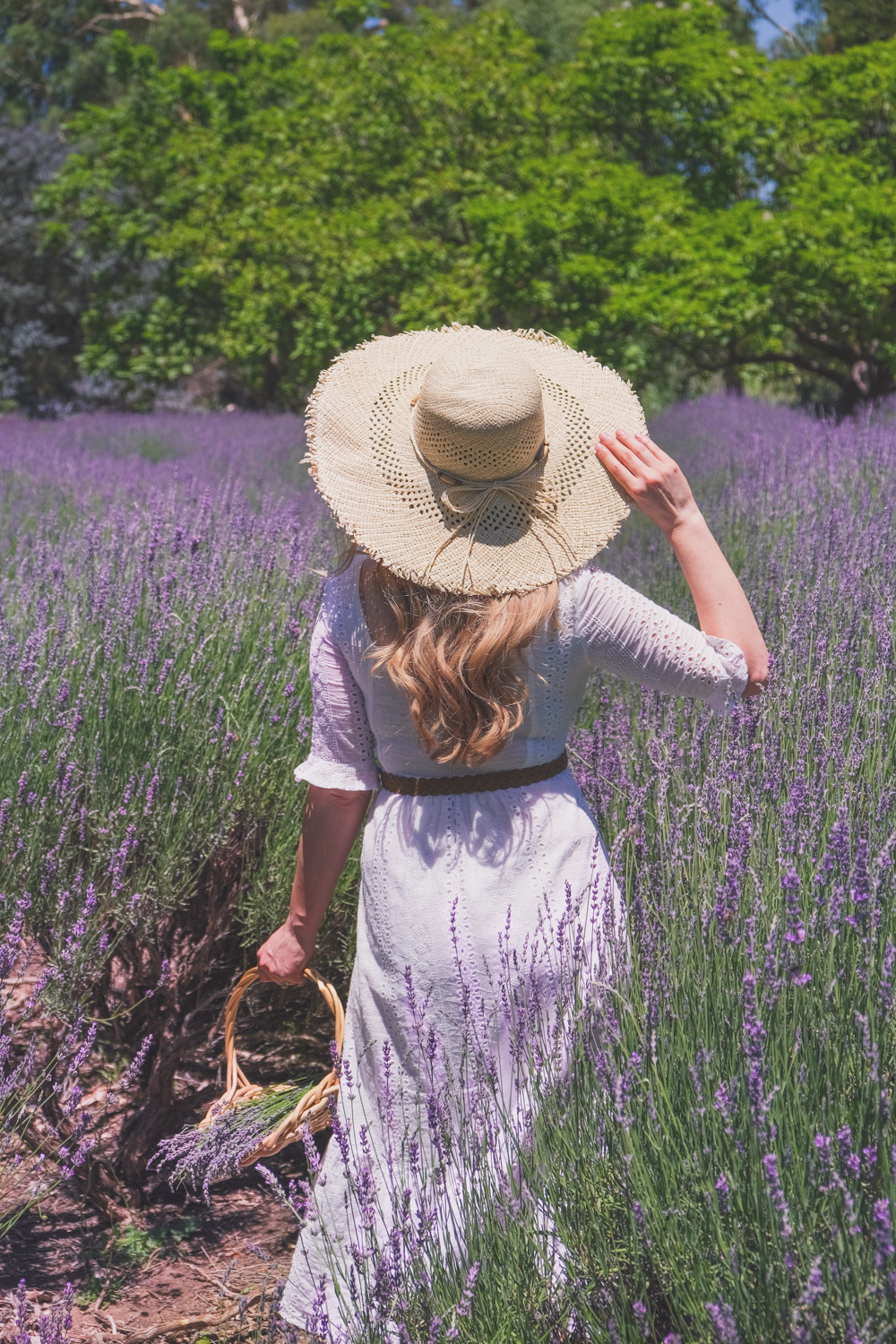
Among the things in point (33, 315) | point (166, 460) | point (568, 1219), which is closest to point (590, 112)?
point (166, 460)

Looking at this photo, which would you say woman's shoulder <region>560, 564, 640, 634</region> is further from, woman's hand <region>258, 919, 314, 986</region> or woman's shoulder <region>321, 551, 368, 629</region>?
woman's hand <region>258, 919, 314, 986</region>

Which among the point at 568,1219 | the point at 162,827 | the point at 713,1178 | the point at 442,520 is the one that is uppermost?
the point at 442,520

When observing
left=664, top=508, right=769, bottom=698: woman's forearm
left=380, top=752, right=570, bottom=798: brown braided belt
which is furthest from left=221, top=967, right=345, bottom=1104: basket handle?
left=664, top=508, right=769, bottom=698: woman's forearm

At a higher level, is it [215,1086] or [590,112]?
[590,112]

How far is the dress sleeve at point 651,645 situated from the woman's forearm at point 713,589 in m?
0.03

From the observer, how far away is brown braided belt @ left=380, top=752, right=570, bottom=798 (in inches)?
70.3

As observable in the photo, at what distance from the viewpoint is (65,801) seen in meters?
2.48

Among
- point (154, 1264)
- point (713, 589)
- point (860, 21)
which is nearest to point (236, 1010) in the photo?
point (154, 1264)

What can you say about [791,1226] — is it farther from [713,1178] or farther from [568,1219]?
[568,1219]

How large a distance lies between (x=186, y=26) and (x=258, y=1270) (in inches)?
960

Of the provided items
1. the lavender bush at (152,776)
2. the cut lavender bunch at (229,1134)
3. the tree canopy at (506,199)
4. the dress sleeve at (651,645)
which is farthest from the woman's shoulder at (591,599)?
the tree canopy at (506,199)

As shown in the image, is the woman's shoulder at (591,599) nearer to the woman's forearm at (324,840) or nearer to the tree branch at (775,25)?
the woman's forearm at (324,840)

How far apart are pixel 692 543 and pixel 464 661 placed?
1.28 feet

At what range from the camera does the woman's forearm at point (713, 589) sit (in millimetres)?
1738
